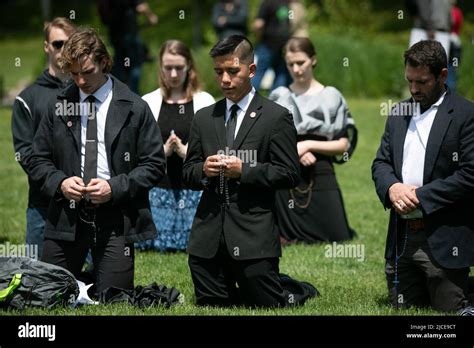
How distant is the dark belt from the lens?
6688 millimetres

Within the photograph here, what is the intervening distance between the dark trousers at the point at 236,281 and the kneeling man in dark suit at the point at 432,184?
0.87 meters

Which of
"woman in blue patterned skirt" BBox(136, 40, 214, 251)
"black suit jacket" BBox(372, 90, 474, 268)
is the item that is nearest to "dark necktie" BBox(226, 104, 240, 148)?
"black suit jacket" BBox(372, 90, 474, 268)

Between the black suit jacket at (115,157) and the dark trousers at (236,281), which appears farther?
the black suit jacket at (115,157)

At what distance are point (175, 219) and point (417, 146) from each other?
3.05 metres

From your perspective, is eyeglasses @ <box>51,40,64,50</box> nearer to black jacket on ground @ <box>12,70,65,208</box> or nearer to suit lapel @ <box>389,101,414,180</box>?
black jacket on ground @ <box>12,70,65,208</box>

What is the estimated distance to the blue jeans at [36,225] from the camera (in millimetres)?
8070

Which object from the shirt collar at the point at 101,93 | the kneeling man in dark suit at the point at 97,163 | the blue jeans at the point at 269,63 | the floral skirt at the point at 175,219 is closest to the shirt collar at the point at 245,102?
the kneeling man in dark suit at the point at 97,163

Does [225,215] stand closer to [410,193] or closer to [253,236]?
[253,236]

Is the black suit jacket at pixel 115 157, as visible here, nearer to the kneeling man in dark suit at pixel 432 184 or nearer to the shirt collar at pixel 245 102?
the shirt collar at pixel 245 102

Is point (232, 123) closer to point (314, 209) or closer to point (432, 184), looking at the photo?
point (432, 184)

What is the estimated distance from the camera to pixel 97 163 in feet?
22.8

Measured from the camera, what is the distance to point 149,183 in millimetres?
6922

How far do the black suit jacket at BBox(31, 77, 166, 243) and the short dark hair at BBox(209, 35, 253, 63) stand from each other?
76 centimetres
